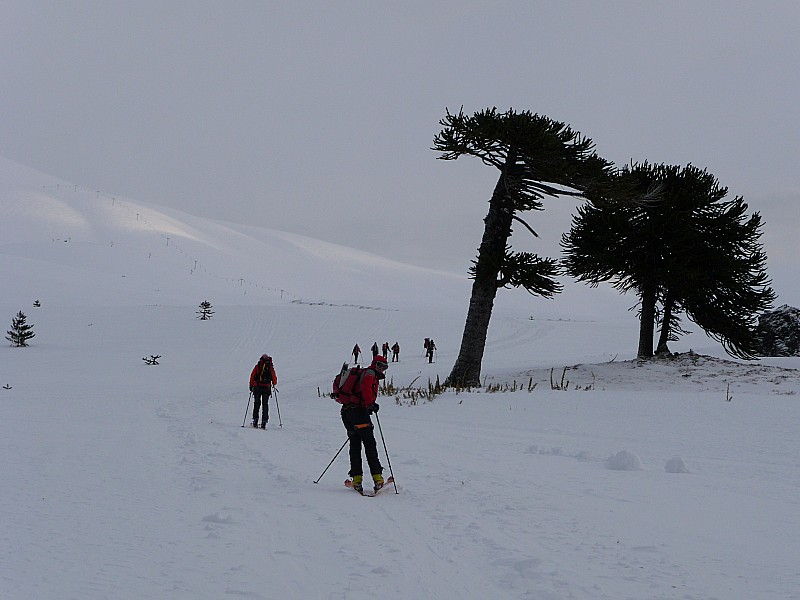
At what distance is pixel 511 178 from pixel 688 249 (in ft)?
20.5

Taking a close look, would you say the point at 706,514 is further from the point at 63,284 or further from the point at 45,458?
the point at 63,284

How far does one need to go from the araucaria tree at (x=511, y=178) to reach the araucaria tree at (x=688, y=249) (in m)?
2.64

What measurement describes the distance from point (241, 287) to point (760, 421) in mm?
70181

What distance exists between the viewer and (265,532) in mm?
5281

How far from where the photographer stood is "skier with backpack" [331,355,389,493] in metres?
7.06

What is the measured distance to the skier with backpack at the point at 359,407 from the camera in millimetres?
7062

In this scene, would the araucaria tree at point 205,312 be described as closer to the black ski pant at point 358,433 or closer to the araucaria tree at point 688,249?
the araucaria tree at point 688,249

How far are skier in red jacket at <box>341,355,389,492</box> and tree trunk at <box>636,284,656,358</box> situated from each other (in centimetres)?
1438

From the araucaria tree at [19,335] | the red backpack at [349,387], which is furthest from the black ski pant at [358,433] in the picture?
the araucaria tree at [19,335]

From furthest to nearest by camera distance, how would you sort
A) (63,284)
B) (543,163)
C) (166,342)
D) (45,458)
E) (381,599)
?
(63,284) < (166,342) < (543,163) < (45,458) < (381,599)

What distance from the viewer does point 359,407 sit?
7234 millimetres

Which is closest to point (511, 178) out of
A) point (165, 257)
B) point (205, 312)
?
point (205, 312)

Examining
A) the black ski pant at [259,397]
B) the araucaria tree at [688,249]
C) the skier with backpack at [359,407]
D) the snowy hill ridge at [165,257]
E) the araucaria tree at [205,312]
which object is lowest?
the black ski pant at [259,397]

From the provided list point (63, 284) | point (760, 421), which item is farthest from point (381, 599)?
point (63, 284)
